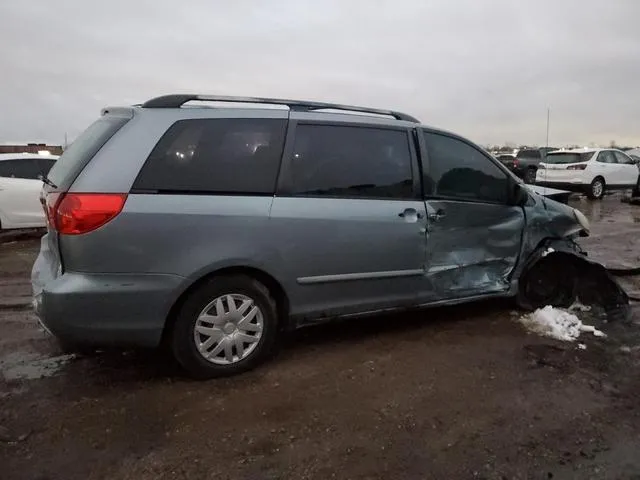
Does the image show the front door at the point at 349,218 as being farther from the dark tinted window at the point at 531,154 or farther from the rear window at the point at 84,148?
the dark tinted window at the point at 531,154

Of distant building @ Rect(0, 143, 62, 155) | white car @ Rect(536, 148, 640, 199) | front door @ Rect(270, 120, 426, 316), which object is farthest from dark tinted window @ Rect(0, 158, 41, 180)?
white car @ Rect(536, 148, 640, 199)

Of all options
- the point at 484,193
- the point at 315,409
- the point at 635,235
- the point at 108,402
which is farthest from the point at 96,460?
the point at 635,235

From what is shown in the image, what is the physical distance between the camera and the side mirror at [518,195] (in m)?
4.74

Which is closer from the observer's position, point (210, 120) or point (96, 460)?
point (96, 460)

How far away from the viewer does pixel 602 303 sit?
197 inches

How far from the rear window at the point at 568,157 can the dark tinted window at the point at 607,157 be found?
413 mm

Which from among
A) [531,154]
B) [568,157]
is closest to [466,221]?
[568,157]

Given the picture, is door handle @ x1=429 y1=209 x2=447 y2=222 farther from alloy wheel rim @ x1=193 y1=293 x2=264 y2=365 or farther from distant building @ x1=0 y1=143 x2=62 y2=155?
distant building @ x1=0 y1=143 x2=62 y2=155

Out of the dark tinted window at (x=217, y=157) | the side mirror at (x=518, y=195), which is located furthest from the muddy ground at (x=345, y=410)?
the dark tinted window at (x=217, y=157)

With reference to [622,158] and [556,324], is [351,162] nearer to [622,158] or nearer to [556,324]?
[556,324]

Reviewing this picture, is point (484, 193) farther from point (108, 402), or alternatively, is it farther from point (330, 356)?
point (108, 402)

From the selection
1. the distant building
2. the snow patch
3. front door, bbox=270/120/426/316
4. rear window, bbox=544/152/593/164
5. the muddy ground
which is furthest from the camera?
rear window, bbox=544/152/593/164

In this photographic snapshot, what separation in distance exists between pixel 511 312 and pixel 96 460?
3688 millimetres

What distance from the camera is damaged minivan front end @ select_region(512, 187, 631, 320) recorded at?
4.90 m
